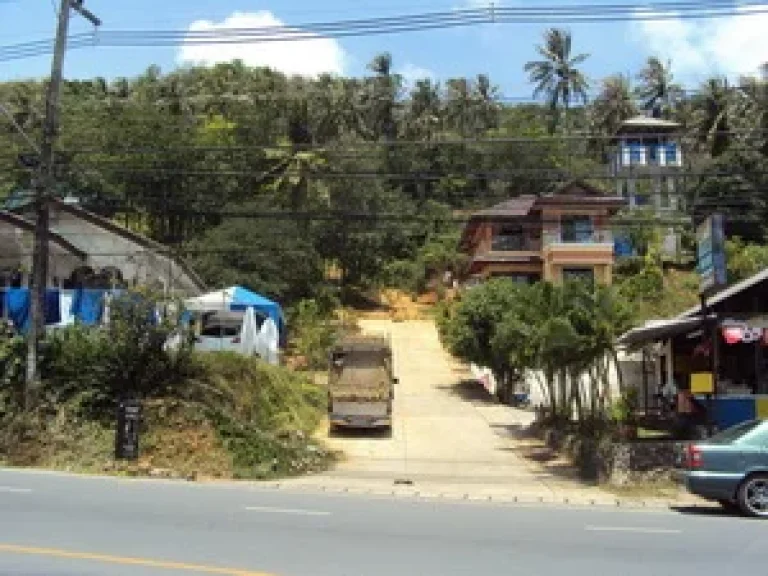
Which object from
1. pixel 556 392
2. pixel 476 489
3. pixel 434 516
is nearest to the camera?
pixel 434 516

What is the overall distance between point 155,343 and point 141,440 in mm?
2436

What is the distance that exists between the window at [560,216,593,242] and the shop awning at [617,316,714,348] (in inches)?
981

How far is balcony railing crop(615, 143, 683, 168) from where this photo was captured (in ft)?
231

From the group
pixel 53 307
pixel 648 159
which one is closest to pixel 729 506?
pixel 53 307

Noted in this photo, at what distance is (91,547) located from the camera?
965 centimetres

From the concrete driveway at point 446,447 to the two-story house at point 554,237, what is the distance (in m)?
13.5

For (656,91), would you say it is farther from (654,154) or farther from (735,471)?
(735,471)

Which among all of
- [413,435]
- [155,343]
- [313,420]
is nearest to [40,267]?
A: [155,343]

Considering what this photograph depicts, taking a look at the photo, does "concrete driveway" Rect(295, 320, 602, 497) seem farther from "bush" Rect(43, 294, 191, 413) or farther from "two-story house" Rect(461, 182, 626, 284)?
"two-story house" Rect(461, 182, 626, 284)

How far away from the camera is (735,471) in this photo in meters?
14.4

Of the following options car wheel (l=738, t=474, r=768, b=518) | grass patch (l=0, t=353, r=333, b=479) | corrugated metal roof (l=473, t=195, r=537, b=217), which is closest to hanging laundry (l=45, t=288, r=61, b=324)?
grass patch (l=0, t=353, r=333, b=479)

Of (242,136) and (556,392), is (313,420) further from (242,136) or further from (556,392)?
(242,136)

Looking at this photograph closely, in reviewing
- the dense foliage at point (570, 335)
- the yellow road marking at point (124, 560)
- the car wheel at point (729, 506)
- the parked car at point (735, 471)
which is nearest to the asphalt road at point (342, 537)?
the yellow road marking at point (124, 560)

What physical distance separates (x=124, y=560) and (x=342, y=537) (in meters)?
2.68
